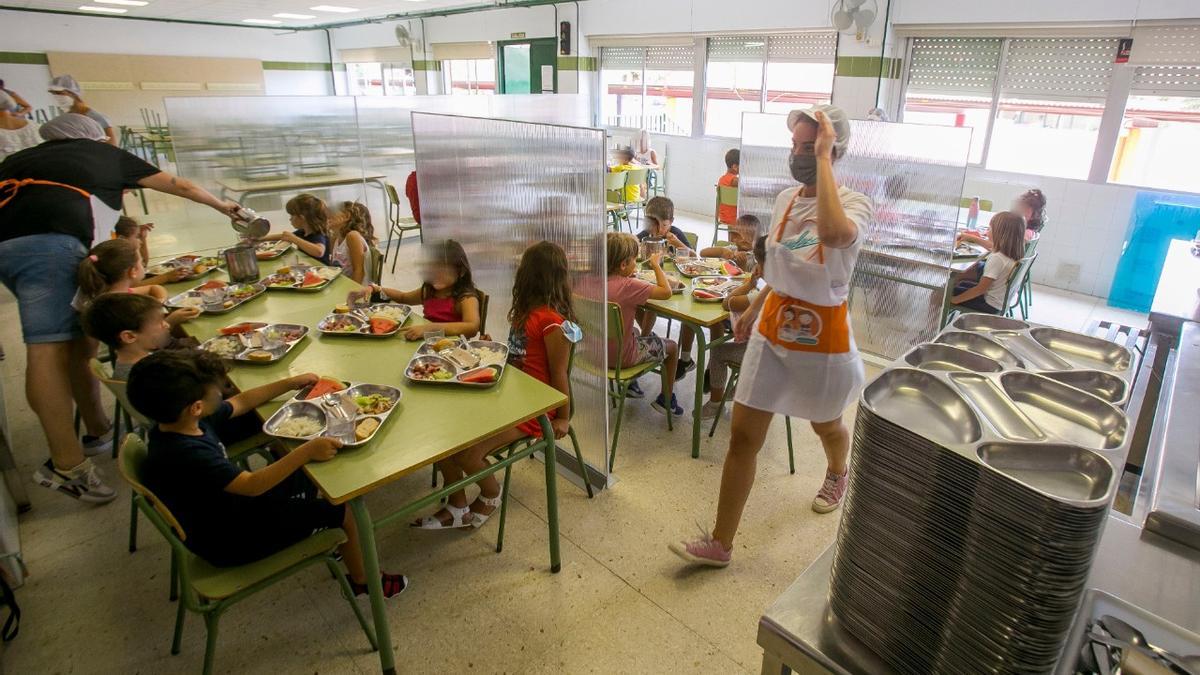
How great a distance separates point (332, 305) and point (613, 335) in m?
1.27

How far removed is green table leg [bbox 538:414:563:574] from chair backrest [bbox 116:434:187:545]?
3.19ft

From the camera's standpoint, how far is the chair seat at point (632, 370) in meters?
2.76

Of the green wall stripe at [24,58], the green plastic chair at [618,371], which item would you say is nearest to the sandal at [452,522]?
the green plastic chair at [618,371]

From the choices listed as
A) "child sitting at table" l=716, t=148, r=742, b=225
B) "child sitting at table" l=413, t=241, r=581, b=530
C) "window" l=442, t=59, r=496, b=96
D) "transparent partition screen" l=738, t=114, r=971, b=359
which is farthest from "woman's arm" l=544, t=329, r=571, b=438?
"window" l=442, t=59, r=496, b=96

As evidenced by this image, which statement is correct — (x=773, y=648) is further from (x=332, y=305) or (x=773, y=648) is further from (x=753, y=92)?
(x=753, y=92)

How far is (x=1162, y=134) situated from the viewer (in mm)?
4844

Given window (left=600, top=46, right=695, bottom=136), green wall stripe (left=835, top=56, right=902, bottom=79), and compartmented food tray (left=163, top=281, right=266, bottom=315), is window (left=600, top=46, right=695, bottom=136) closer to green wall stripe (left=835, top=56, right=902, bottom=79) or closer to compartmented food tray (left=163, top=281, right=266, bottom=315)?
green wall stripe (left=835, top=56, right=902, bottom=79)

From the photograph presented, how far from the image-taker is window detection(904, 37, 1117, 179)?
16.6ft

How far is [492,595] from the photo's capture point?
6.91 ft

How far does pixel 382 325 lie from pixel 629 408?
56.6 inches

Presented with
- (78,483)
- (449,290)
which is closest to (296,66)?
(78,483)

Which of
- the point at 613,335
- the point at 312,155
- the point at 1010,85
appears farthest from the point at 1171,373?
the point at 312,155

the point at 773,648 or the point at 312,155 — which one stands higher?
the point at 312,155

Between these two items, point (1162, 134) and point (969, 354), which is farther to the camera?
point (1162, 134)
